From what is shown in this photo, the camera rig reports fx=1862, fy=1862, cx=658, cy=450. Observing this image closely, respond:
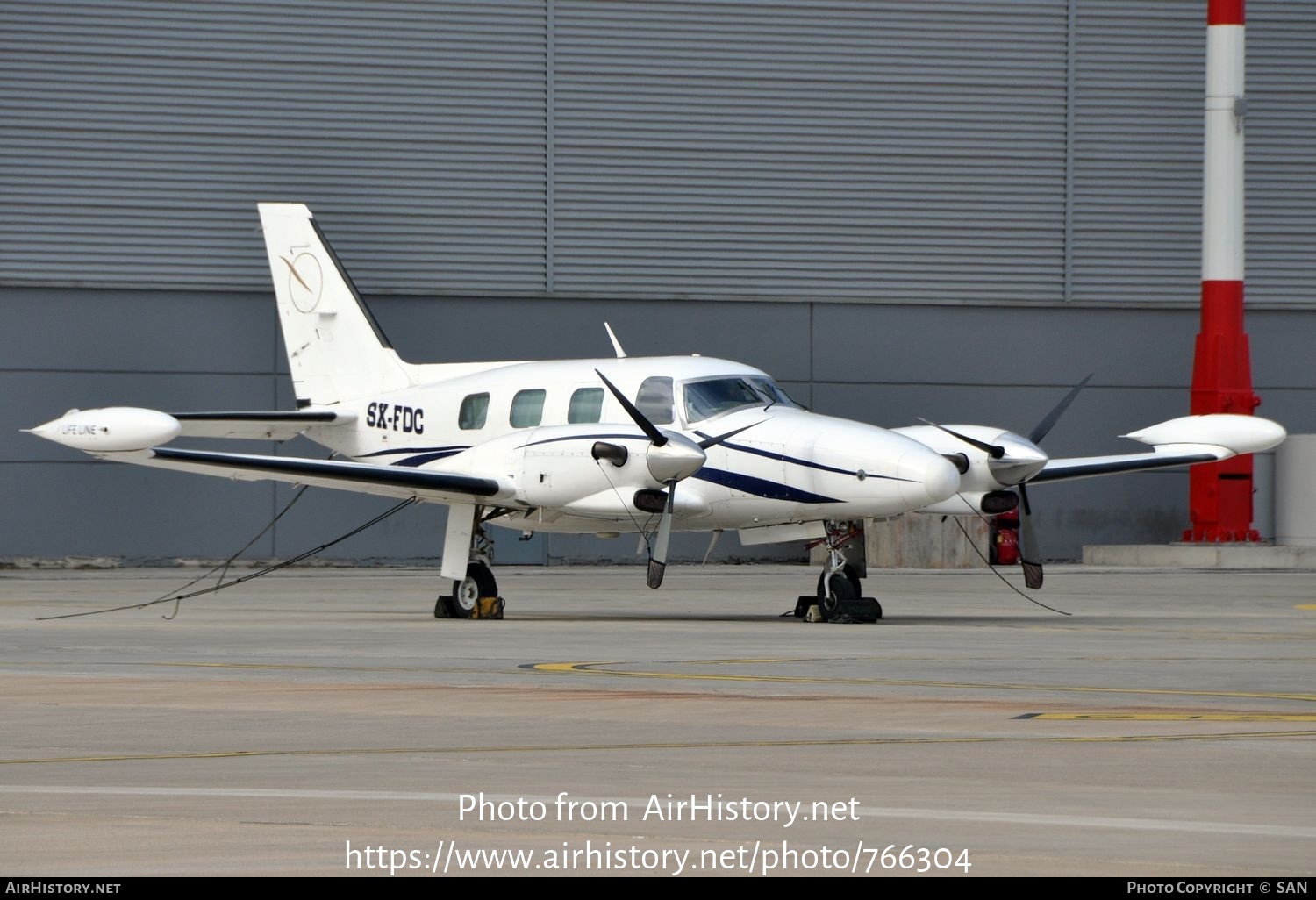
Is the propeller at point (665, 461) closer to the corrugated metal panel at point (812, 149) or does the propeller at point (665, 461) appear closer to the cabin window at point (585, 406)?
the cabin window at point (585, 406)

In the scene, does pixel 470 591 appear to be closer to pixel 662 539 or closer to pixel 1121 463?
pixel 662 539

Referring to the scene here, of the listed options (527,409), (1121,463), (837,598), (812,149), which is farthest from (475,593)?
(812,149)

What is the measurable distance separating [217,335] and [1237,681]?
→ 25.6 metres

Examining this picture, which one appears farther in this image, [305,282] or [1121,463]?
[305,282]

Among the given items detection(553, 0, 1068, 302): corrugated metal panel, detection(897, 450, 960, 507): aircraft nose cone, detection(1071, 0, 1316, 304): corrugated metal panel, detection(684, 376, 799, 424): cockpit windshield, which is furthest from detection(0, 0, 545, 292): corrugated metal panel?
detection(897, 450, 960, 507): aircraft nose cone

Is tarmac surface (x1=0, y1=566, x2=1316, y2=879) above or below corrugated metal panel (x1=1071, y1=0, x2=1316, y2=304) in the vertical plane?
below

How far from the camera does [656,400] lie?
65.5 feet

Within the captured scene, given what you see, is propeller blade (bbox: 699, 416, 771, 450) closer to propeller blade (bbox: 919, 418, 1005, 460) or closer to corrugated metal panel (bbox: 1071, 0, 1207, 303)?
propeller blade (bbox: 919, 418, 1005, 460)

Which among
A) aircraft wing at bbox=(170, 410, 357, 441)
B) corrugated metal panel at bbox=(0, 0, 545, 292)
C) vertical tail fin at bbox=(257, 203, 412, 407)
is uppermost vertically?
corrugated metal panel at bbox=(0, 0, 545, 292)

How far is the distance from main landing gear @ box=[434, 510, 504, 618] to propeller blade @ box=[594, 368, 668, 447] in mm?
2219

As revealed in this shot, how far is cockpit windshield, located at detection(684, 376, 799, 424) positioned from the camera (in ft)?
64.7

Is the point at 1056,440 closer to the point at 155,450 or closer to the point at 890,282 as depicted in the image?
the point at 890,282

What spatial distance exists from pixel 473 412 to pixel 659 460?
378 centimetres

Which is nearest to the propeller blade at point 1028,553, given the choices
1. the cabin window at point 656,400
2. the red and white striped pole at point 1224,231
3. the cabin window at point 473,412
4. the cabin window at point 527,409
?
the cabin window at point 656,400
